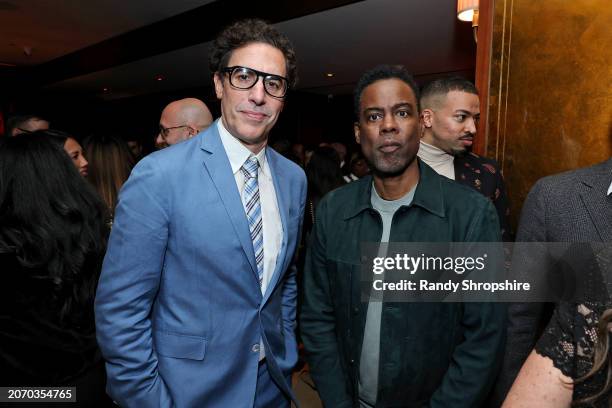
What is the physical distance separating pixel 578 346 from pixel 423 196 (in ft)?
2.42

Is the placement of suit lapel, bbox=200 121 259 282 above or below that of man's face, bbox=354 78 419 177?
below

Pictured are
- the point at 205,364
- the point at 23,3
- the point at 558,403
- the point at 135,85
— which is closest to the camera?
the point at 558,403

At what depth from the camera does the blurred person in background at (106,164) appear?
2777 millimetres

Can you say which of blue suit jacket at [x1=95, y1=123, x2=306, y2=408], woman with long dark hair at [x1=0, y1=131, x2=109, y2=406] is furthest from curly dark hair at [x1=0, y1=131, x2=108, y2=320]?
blue suit jacket at [x1=95, y1=123, x2=306, y2=408]

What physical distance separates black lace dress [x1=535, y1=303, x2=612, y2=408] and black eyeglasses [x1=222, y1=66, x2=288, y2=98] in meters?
0.98

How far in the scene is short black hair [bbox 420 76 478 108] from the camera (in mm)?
2354

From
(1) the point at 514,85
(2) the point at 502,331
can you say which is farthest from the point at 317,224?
(1) the point at 514,85

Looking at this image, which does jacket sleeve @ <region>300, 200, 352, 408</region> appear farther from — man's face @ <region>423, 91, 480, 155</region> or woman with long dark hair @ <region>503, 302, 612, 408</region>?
man's face @ <region>423, 91, 480, 155</region>

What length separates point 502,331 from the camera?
1.34 meters

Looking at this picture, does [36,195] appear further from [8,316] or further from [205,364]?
[205,364]

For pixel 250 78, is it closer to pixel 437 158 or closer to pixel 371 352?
pixel 371 352

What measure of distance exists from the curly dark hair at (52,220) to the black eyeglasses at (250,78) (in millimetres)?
705

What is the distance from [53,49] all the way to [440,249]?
9090 millimetres

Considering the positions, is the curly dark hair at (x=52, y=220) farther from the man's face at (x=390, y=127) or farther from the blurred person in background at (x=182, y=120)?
the blurred person in background at (x=182, y=120)
